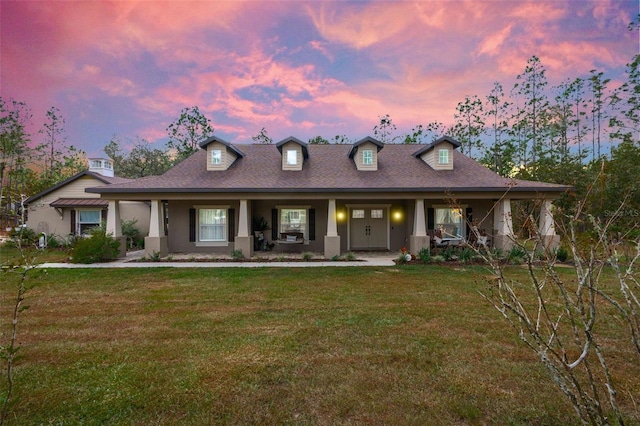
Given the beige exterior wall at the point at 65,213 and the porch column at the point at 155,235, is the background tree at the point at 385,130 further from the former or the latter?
the porch column at the point at 155,235

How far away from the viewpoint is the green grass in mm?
2902

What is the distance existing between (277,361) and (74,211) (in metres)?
19.0

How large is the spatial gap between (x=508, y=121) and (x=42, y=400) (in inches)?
1261

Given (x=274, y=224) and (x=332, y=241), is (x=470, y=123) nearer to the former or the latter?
(x=332, y=241)

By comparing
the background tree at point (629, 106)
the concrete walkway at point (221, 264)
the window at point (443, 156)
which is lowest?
the concrete walkway at point (221, 264)

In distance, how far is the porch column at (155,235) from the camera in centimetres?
1195

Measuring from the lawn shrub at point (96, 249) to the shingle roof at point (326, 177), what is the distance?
6.25 ft

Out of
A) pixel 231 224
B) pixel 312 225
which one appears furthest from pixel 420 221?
pixel 231 224

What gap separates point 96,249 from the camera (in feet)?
36.3

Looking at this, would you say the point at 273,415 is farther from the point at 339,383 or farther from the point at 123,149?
the point at 123,149

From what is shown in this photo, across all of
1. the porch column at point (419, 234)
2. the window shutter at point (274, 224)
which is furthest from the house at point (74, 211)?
the porch column at point (419, 234)

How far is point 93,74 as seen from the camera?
1519 centimetres

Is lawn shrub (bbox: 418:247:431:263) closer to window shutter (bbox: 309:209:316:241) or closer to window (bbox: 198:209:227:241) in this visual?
window shutter (bbox: 309:209:316:241)

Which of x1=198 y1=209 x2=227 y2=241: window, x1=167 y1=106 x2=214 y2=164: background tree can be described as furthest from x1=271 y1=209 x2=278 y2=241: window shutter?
x1=167 y1=106 x2=214 y2=164: background tree
